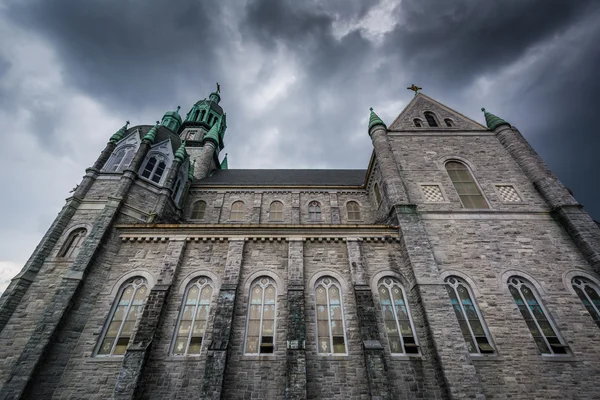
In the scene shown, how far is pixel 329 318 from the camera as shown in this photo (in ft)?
33.2

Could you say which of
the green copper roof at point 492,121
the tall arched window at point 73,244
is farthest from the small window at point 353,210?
the tall arched window at point 73,244

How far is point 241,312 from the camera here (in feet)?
33.2

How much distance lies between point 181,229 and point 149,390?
603cm

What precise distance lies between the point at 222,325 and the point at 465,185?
13.8 meters

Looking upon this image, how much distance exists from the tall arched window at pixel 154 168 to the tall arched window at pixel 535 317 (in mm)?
18523

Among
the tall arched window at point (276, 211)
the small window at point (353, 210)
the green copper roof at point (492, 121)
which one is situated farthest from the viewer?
the tall arched window at point (276, 211)

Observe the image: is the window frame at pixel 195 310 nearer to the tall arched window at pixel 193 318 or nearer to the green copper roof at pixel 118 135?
the tall arched window at pixel 193 318

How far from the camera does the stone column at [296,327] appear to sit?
811cm

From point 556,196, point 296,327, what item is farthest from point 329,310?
point 556,196

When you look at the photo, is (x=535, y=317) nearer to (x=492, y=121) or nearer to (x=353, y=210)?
(x=353, y=210)

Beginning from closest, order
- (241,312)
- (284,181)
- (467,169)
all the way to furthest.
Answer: (241,312), (467,169), (284,181)

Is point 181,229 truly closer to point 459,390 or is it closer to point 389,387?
point 389,387

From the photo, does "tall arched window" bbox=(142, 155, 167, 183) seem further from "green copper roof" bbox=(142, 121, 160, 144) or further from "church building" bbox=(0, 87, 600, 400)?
"green copper roof" bbox=(142, 121, 160, 144)

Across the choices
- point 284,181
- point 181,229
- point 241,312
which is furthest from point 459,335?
point 284,181
